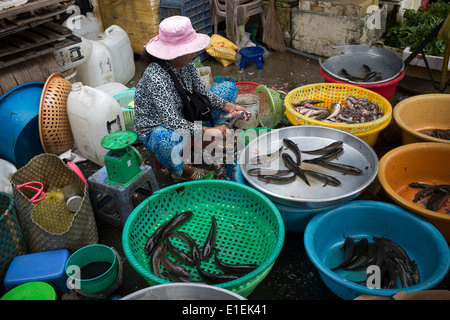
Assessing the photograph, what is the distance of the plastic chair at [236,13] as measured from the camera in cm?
715

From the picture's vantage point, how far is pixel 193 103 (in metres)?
4.10

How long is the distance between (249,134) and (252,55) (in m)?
3.22

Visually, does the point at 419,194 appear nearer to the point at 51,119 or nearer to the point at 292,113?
the point at 292,113

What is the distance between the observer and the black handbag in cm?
382

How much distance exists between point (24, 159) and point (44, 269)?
215cm

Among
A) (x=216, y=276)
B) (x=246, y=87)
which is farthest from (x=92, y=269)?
(x=246, y=87)

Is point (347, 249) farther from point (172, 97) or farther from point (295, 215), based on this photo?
point (172, 97)

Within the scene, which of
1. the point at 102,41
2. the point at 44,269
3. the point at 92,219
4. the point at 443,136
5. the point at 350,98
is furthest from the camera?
the point at 102,41

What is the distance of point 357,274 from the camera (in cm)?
301

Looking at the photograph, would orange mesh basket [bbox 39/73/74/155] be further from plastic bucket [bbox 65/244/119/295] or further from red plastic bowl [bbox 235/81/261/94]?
red plastic bowl [bbox 235/81/261/94]

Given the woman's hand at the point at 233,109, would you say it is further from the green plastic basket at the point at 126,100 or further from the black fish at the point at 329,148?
the green plastic basket at the point at 126,100

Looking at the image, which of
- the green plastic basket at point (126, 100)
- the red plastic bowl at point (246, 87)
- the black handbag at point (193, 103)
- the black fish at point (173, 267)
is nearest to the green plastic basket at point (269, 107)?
the red plastic bowl at point (246, 87)

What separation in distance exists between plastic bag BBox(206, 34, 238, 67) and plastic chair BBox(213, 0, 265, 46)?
0.24m

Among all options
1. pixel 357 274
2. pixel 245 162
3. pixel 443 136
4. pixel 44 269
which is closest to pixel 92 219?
pixel 44 269
